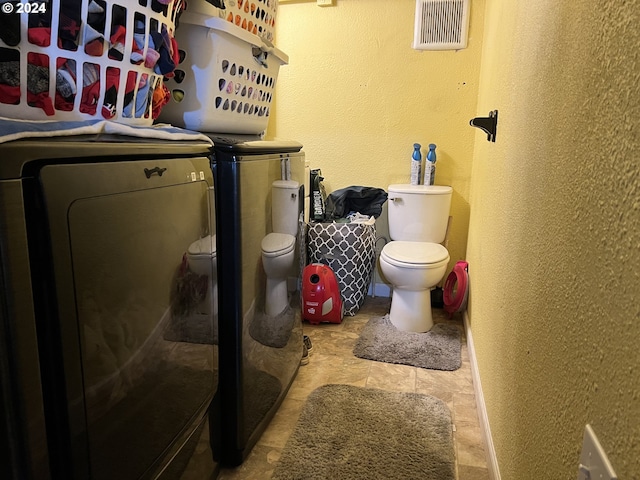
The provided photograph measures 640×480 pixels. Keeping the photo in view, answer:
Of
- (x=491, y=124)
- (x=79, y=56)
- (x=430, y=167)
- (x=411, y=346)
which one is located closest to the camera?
(x=79, y=56)

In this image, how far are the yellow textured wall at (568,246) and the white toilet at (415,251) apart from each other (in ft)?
2.68

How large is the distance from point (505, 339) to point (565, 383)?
56 centimetres

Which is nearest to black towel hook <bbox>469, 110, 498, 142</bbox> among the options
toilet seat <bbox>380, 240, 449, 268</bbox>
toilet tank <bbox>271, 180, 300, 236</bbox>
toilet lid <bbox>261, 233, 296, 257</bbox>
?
toilet seat <bbox>380, 240, 449, 268</bbox>

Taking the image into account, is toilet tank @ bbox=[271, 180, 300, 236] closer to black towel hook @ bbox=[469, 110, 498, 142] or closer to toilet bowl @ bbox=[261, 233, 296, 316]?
toilet bowl @ bbox=[261, 233, 296, 316]

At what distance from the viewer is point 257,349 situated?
5.08 feet

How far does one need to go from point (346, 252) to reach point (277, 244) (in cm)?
104

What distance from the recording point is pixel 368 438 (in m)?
1.63

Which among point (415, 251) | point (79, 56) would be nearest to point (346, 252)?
point (415, 251)

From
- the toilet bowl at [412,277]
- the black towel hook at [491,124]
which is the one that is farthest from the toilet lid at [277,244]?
the black towel hook at [491,124]

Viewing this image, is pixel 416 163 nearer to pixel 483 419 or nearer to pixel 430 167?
pixel 430 167

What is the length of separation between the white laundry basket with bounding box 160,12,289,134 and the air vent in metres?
1.49

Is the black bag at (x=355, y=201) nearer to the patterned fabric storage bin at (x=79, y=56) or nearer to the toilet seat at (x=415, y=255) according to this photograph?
the toilet seat at (x=415, y=255)

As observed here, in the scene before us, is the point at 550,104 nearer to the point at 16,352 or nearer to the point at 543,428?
the point at 543,428

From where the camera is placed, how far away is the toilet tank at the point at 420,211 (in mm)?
2713
